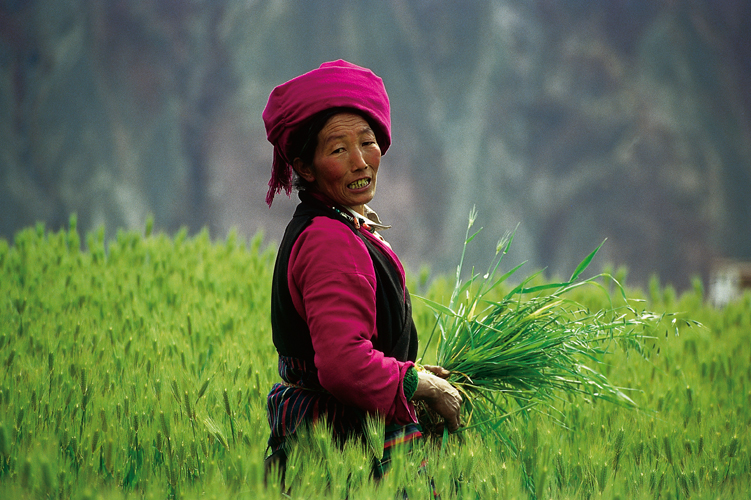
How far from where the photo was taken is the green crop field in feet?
5.71

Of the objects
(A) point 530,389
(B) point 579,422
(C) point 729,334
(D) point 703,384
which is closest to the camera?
(A) point 530,389

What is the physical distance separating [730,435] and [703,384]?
0.75m

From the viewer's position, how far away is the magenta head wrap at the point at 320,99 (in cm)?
188

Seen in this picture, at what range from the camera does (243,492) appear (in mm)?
1584

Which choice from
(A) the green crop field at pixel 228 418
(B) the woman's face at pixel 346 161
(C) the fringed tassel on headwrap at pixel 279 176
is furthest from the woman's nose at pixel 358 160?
(A) the green crop field at pixel 228 418

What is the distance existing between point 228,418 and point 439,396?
0.76 metres

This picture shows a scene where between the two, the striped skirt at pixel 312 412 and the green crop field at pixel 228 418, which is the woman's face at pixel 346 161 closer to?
the striped skirt at pixel 312 412

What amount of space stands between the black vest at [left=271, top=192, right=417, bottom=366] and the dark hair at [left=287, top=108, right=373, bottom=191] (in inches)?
5.6

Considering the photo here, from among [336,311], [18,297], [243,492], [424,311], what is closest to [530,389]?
[336,311]

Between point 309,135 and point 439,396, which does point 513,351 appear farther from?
point 309,135

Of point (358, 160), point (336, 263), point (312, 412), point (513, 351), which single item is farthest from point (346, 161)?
point (513, 351)

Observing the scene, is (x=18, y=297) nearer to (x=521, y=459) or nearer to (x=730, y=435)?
(x=521, y=459)

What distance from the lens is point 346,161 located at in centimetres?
191

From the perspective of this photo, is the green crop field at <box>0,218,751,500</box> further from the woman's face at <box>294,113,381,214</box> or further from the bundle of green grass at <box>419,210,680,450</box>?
the woman's face at <box>294,113,381,214</box>
